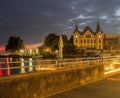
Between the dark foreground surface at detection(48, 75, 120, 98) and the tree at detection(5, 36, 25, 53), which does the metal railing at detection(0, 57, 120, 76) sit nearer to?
the dark foreground surface at detection(48, 75, 120, 98)

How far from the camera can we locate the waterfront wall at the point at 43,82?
35.1 feet

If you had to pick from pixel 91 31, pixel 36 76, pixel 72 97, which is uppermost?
pixel 91 31

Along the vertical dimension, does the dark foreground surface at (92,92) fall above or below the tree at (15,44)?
below

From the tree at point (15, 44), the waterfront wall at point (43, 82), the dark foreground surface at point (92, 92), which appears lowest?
the dark foreground surface at point (92, 92)

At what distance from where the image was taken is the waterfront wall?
1069cm

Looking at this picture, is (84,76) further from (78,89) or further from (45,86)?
(45,86)

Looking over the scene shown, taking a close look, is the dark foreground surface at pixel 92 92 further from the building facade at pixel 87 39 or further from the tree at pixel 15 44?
the tree at pixel 15 44

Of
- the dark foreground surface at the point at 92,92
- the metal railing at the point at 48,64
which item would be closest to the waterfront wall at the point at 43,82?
the dark foreground surface at the point at 92,92

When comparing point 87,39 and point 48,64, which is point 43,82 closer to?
point 48,64

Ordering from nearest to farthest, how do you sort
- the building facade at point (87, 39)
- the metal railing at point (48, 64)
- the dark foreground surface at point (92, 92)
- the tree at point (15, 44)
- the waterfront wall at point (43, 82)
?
the waterfront wall at point (43, 82), the metal railing at point (48, 64), the dark foreground surface at point (92, 92), the building facade at point (87, 39), the tree at point (15, 44)

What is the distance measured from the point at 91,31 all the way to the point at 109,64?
435 feet

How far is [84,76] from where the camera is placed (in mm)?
17641

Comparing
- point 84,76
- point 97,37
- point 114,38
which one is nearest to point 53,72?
point 84,76

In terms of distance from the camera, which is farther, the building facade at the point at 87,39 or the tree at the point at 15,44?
the tree at the point at 15,44
